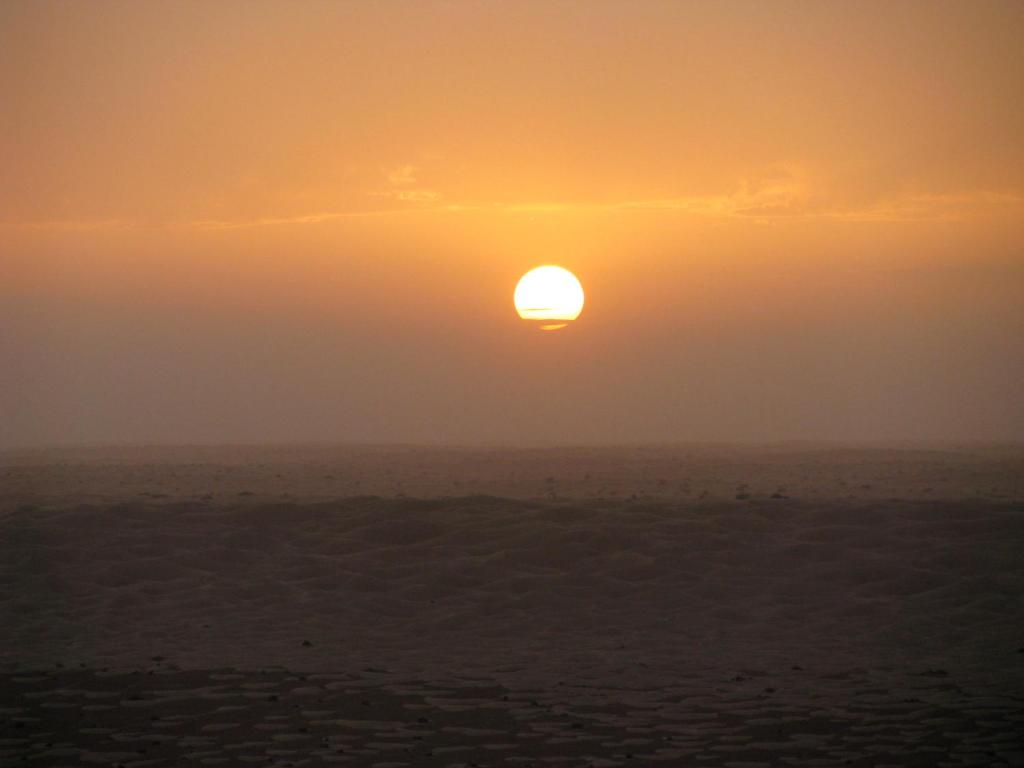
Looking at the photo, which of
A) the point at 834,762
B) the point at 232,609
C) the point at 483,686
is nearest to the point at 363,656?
the point at 483,686

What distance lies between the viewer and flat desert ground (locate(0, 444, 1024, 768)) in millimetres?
10500

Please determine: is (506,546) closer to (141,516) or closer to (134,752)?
(141,516)

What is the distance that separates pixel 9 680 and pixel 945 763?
384 inches

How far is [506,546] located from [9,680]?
27.5 ft

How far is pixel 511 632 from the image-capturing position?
604 inches

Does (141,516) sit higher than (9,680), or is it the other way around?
(141,516)

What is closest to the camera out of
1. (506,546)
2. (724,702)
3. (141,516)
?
(724,702)

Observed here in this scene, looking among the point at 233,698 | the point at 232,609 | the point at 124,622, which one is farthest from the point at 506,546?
the point at 233,698

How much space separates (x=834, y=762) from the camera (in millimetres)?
9727

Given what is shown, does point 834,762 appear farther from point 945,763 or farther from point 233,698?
point 233,698

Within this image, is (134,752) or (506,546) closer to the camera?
(134,752)

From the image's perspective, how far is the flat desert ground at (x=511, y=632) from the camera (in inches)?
413

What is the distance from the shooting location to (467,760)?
388 inches

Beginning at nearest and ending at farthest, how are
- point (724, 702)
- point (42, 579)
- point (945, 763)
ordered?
point (945, 763), point (724, 702), point (42, 579)
